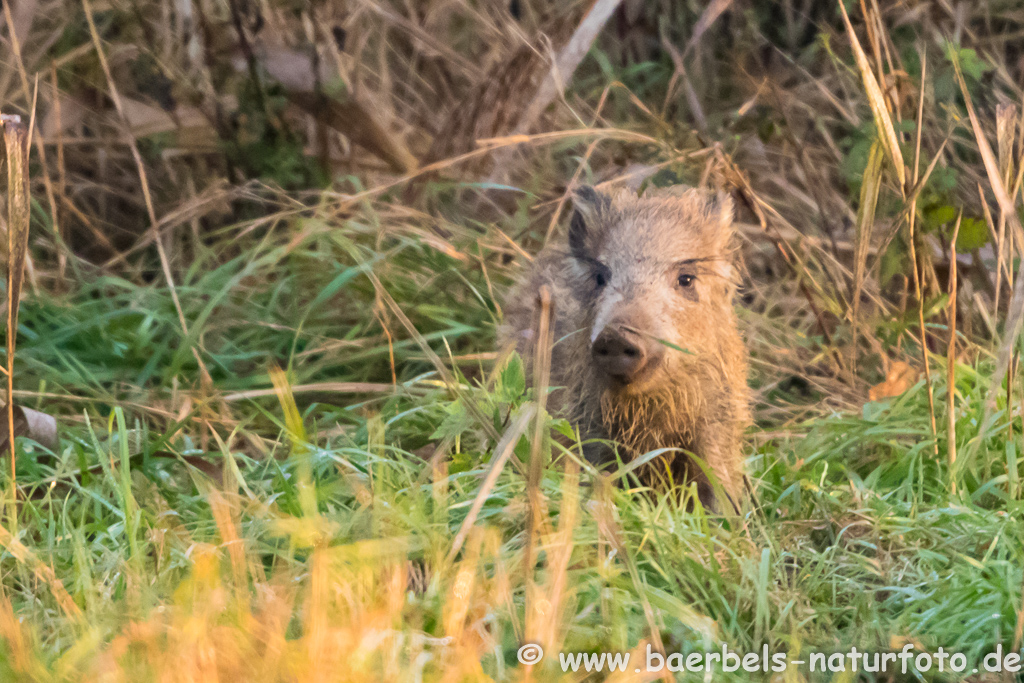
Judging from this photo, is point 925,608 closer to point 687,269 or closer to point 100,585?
point 687,269

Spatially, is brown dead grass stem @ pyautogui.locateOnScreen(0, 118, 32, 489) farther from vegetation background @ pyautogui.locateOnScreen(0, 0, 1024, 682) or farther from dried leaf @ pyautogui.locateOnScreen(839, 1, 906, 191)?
dried leaf @ pyautogui.locateOnScreen(839, 1, 906, 191)

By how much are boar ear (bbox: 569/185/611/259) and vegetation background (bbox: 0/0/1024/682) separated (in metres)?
0.38

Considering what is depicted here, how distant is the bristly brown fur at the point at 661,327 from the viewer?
273 centimetres

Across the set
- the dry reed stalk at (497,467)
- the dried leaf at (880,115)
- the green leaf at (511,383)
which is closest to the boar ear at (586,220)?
the green leaf at (511,383)

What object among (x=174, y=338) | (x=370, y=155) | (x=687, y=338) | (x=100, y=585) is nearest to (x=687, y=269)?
(x=687, y=338)

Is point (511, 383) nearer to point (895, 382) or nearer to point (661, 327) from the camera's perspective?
point (661, 327)

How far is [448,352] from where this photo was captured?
2.95 m

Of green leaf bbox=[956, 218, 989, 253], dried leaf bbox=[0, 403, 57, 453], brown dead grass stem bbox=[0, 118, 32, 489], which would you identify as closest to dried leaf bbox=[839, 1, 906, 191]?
green leaf bbox=[956, 218, 989, 253]

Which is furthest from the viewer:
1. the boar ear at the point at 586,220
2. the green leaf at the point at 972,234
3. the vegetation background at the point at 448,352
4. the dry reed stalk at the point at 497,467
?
the boar ear at the point at 586,220

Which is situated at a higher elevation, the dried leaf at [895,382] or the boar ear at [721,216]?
the boar ear at [721,216]

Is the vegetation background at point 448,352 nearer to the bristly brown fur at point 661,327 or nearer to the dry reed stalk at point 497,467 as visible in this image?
the dry reed stalk at point 497,467

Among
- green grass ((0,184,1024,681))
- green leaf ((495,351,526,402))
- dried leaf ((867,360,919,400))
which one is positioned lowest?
dried leaf ((867,360,919,400))

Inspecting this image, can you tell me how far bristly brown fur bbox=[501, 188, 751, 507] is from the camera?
2729mm

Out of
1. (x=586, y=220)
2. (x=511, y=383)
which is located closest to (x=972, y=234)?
(x=586, y=220)
